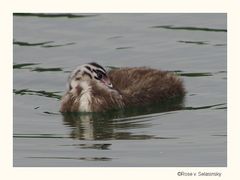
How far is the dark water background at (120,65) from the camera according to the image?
1395cm

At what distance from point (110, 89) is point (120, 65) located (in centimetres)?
227

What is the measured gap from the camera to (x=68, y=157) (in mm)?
13758

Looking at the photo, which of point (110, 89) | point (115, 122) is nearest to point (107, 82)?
point (110, 89)

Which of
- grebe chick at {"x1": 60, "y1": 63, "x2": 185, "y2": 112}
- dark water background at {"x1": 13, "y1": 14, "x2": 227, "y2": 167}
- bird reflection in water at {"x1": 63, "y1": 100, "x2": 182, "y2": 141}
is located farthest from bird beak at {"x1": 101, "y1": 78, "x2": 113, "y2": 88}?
dark water background at {"x1": 13, "y1": 14, "x2": 227, "y2": 167}

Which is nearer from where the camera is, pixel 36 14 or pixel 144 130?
pixel 144 130

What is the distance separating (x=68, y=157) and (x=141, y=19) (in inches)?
298

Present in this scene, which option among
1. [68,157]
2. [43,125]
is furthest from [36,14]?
[68,157]

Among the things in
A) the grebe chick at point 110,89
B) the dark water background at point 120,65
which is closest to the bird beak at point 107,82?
the grebe chick at point 110,89

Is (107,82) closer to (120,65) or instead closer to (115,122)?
(115,122)

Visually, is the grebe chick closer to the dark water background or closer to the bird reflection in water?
the bird reflection in water

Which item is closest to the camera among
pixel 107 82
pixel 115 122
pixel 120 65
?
pixel 115 122

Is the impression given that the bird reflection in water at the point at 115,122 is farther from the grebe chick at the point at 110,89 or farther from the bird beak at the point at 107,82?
the bird beak at the point at 107,82

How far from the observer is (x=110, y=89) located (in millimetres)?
16547

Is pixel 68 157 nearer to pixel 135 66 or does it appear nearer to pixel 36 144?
pixel 36 144
